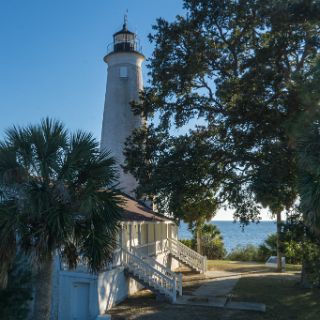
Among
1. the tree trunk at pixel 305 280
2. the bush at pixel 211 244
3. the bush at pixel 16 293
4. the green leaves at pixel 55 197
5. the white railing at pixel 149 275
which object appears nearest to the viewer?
the green leaves at pixel 55 197

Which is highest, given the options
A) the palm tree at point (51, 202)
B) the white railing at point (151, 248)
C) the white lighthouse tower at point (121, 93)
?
the white lighthouse tower at point (121, 93)

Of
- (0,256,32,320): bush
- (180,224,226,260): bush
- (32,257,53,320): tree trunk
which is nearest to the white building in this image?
(0,256,32,320): bush

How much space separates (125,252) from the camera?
18812 mm

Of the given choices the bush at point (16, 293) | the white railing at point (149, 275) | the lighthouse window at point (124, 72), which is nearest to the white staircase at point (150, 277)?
the white railing at point (149, 275)

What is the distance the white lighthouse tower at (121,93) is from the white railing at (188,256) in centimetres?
494

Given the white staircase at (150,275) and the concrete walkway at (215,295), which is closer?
the concrete walkway at (215,295)

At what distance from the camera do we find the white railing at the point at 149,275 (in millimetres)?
17766

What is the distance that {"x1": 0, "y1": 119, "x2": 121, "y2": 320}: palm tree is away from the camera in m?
10.6

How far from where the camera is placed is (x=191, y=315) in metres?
15.4

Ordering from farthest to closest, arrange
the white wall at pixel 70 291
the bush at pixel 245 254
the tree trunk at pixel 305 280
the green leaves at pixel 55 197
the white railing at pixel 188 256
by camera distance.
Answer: the bush at pixel 245 254, the white railing at pixel 188 256, the tree trunk at pixel 305 280, the white wall at pixel 70 291, the green leaves at pixel 55 197

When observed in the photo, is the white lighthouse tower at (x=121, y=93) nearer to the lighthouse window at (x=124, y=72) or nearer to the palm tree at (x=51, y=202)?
the lighthouse window at (x=124, y=72)

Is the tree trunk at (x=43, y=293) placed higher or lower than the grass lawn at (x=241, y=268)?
higher

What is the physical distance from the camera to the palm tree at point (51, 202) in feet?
34.7

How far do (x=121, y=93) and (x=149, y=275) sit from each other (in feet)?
47.8
